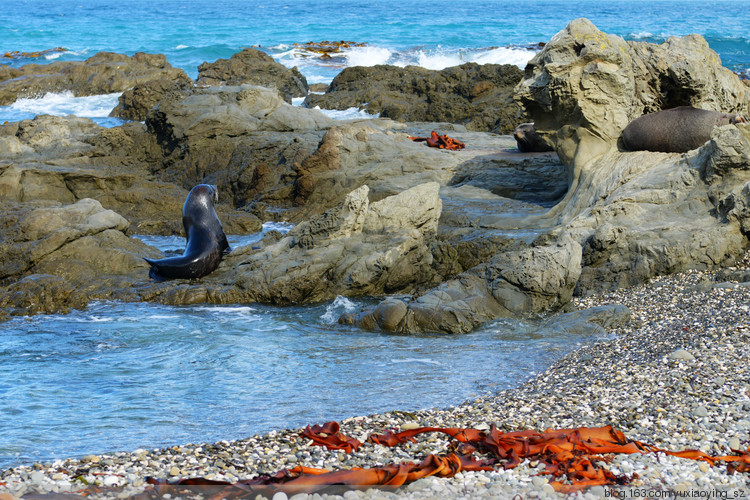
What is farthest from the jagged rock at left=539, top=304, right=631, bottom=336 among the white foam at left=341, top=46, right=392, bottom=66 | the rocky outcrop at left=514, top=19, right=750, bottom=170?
the white foam at left=341, top=46, right=392, bottom=66

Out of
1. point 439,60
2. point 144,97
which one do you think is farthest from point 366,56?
point 144,97

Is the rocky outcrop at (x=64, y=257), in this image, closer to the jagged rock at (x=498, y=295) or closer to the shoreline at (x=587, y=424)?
the jagged rock at (x=498, y=295)

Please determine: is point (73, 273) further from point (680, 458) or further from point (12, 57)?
point (12, 57)

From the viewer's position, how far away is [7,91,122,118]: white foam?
2655 centimetres

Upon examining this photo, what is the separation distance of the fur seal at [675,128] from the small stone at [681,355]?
17.4 ft

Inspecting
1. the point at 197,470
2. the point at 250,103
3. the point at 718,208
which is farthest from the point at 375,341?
the point at 250,103

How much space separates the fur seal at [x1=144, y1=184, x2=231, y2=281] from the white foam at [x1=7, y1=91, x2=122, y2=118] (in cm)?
1541

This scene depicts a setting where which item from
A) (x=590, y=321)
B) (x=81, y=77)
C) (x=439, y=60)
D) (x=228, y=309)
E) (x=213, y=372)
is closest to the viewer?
(x=213, y=372)

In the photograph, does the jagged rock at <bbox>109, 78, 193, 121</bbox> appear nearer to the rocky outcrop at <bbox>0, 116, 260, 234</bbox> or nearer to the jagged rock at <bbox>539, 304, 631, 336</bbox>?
the rocky outcrop at <bbox>0, 116, 260, 234</bbox>

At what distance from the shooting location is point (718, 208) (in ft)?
30.6

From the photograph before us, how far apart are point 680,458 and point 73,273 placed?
8.51 meters

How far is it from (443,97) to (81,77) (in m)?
16.0

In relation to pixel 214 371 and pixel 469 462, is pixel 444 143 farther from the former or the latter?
pixel 469 462

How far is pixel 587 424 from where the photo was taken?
515 centimetres
